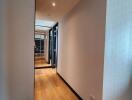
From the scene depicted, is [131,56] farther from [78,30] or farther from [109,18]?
[78,30]

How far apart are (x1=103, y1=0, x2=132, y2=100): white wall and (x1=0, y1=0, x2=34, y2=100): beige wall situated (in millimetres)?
1222

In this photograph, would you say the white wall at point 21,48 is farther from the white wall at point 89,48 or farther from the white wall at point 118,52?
the white wall at point 118,52

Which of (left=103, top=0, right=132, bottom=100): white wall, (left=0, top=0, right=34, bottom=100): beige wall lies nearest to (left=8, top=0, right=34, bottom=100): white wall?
(left=0, top=0, right=34, bottom=100): beige wall

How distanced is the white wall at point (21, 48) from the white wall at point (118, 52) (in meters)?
1.21

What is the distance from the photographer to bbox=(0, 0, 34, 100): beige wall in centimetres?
167

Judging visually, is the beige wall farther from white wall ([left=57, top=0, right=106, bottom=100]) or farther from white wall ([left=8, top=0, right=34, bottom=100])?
white wall ([left=57, top=0, right=106, bottom=100])

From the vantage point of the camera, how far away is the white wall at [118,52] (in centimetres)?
178

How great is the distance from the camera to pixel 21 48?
174 centimetres

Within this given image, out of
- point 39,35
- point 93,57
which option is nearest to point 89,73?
point 93,57

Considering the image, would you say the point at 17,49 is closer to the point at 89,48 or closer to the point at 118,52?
the point at 89,48

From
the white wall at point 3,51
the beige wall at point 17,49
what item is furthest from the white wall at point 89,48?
the white wall at point 3,51

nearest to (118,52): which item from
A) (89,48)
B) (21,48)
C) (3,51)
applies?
(89,48)

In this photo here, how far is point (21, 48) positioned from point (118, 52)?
1588 millimetres

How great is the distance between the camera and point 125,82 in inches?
76.6
